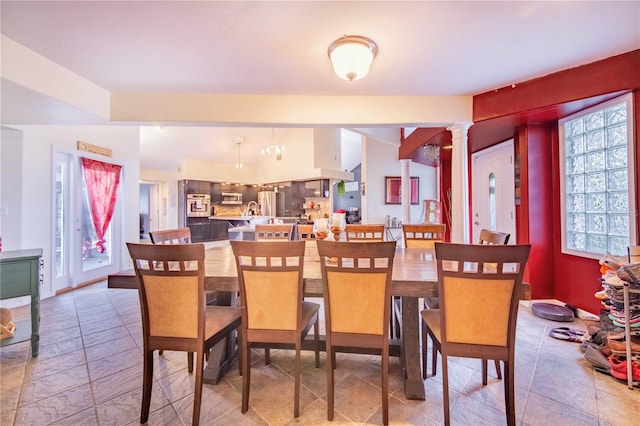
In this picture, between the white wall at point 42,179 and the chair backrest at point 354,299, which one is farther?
the white wall at point 42,179

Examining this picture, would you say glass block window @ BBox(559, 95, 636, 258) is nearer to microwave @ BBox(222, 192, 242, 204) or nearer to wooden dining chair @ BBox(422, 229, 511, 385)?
wooden dining chair @ BBox(422, 229, 511, 385)

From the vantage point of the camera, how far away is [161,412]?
1.58 meters

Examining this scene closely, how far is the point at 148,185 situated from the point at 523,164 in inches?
402

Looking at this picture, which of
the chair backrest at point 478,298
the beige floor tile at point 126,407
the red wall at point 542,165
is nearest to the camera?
the chair backrest at point 478,298

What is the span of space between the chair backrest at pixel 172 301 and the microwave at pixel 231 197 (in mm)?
8075

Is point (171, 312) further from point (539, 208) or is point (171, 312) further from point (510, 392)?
point (539, 208)

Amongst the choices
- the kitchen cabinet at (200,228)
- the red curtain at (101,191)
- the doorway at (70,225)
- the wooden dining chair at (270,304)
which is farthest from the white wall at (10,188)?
the kitchen cabinet at (200,228)

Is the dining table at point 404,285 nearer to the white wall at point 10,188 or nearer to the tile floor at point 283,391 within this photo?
the tile floor at point 283,391

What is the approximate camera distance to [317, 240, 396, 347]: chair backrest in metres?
1.43

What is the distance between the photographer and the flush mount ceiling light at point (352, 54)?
193 cm

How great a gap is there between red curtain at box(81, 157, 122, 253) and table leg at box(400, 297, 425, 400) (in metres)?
4.74

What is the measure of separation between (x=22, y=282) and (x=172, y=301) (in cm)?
165

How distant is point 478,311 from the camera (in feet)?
4.54

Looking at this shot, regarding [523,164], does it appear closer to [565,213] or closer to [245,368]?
[565,213]
